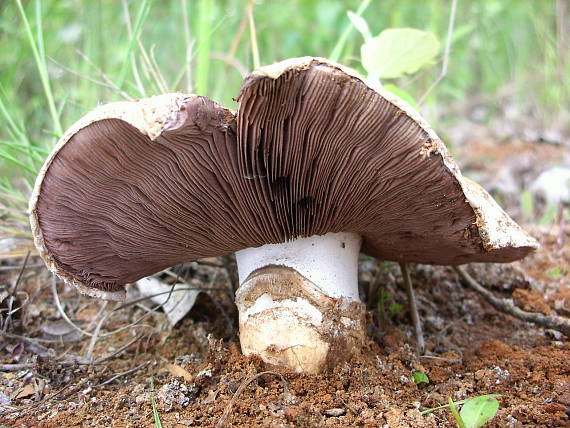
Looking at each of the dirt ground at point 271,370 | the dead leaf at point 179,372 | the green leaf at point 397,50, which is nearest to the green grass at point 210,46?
the green leaf at point 397,50

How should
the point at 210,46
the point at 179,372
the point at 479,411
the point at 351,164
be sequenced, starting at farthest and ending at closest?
the point at 210,46
the point at 179,372
the point at 351,164
the point at 479,411

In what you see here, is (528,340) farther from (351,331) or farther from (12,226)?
(12,226)

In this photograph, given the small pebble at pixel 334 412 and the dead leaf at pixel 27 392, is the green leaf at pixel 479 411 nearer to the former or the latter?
the small pebble at pixel 334 412

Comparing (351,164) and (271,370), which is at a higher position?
(351,164)

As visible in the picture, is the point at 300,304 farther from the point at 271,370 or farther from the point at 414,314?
the point at 414,314

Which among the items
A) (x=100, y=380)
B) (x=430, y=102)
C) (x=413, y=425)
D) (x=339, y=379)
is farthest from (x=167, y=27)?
(x=413, y=425)

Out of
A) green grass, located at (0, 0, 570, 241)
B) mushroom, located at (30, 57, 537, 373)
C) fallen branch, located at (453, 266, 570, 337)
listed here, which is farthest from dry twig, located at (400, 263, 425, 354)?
green grass, located at (0, 0, 570, 241)

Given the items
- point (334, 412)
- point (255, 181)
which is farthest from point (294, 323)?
point (255, 181)
